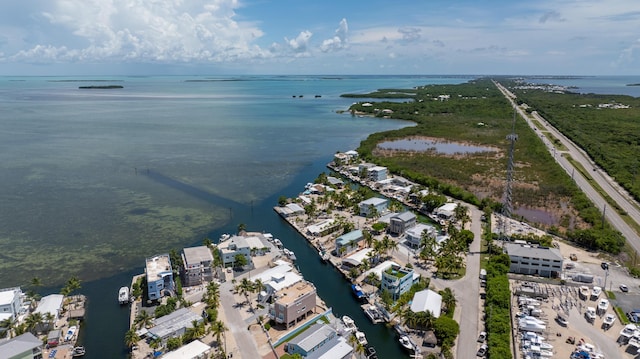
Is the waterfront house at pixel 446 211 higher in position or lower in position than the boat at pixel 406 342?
higher

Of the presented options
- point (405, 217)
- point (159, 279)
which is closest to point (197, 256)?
point (159, 279)

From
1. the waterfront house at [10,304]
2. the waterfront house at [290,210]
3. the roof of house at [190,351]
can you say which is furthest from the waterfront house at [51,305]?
the waterfront house at [290,210]

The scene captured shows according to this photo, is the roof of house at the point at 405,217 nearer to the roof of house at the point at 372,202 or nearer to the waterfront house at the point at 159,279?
the roof of house at the point at 372,202

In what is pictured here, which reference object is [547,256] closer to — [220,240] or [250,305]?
[250,305]

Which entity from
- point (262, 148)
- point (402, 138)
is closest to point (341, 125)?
point (402, 138)

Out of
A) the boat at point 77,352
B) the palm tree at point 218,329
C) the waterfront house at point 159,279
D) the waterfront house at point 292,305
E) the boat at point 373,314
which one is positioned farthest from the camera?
the waterfront house at point 159,279

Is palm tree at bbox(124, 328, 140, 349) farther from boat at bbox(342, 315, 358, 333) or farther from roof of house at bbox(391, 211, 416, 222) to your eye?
roof of house at bbox(391, 211, 416, 222)

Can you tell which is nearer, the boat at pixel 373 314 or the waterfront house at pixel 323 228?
the boat at pixel 373 314

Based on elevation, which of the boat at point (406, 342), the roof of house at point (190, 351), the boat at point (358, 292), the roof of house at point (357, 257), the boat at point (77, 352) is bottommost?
the boat at point (77, 352)
